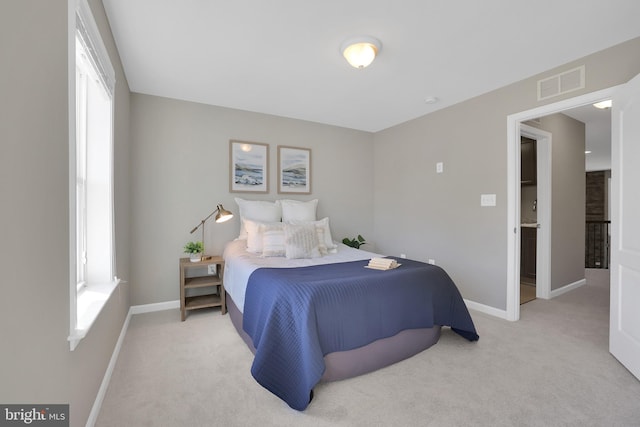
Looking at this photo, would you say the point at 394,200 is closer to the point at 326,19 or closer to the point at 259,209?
the point at 259,209

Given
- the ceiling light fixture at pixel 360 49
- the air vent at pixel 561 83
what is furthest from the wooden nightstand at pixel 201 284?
the air vent at pixel 561 83

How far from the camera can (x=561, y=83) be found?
261 cm

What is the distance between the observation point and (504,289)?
3.09 m

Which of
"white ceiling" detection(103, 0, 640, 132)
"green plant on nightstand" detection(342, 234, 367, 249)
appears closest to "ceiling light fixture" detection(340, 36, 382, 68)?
"white ceiling" detection(103, 0, 640, 132)

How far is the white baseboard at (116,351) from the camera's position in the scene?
5.21 feet

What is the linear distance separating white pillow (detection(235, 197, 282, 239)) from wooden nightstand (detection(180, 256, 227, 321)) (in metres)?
0.50

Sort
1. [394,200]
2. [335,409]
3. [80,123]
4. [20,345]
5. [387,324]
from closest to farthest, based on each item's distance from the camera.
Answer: [20,345], [335,409], [80,123], [387,324], [394,200]

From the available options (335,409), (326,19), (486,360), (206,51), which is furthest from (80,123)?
(486,360)

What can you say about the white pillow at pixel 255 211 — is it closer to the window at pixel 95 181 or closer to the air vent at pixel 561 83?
the window at pixel 95 181

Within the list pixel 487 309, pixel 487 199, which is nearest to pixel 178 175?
pixel 487 199

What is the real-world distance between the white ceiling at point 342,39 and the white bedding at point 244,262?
1.78m

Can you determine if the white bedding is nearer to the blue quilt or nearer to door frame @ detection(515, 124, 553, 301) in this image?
the blue quilt

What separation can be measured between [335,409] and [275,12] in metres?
2.54

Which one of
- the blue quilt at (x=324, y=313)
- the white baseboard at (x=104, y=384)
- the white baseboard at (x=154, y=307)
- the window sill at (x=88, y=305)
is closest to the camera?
the window sill at (x=88, y=305)
